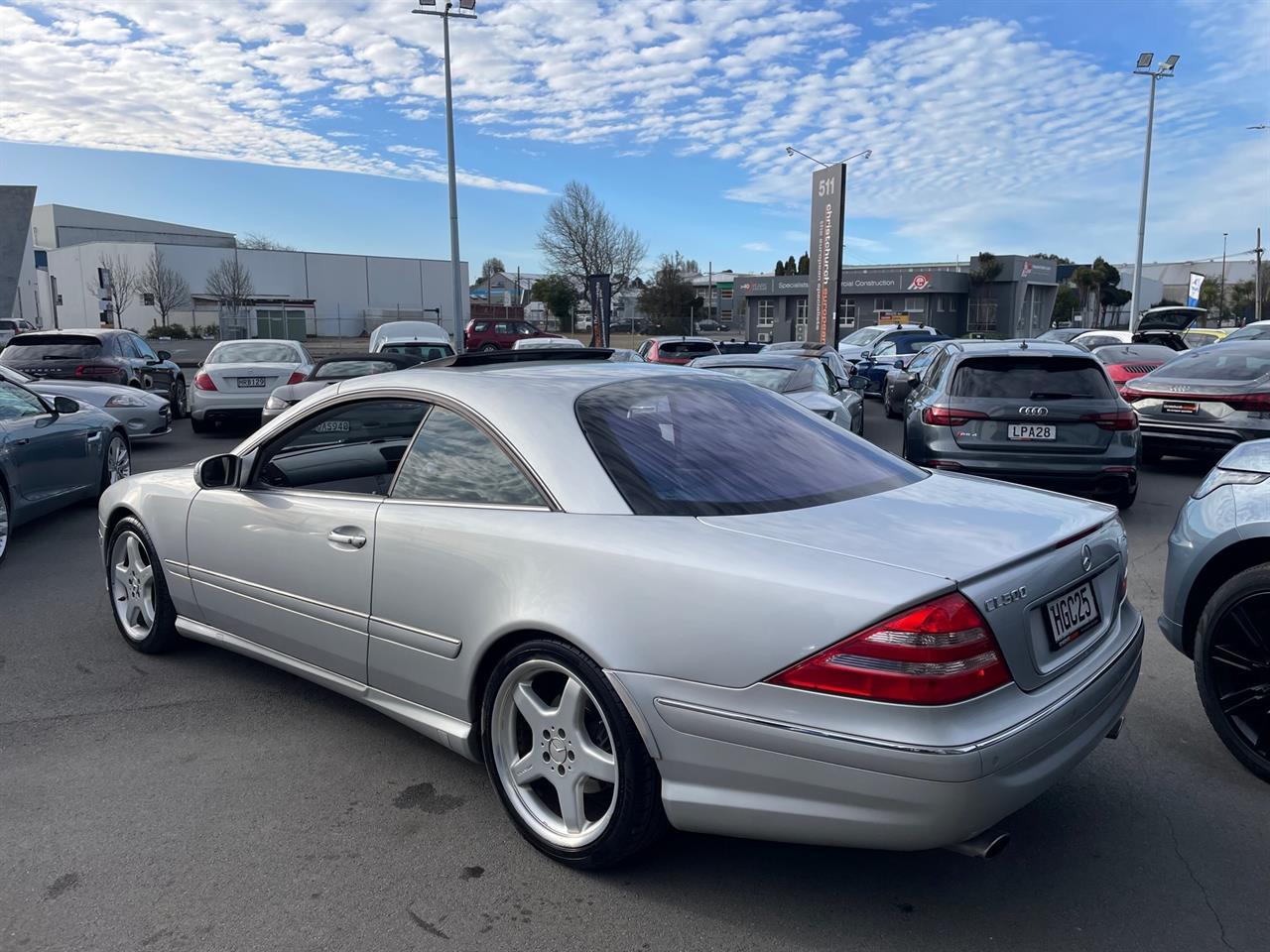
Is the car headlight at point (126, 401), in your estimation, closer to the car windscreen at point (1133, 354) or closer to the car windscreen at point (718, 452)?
the car windscreen at point (718, 452)

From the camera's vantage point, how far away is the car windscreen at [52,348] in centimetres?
1378

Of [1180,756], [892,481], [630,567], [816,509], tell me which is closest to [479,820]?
[630,567]

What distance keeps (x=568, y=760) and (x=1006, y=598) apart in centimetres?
135

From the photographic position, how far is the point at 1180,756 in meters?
3.67

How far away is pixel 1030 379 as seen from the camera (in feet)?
25.9

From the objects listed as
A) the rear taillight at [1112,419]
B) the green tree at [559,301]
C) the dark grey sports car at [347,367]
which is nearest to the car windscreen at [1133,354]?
the rear taillight at [1112,419]

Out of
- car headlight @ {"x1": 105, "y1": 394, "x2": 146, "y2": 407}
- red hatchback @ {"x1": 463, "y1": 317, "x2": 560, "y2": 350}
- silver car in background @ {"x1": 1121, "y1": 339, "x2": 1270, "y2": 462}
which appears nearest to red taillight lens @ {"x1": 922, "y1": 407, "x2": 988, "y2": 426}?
silver car in background @ {"x1": 1121, "y1": 339, "x2": 1270, "y2": 462}

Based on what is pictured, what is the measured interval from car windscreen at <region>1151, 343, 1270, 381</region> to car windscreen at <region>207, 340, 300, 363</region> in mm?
12124

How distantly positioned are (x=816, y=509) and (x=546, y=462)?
86 cm

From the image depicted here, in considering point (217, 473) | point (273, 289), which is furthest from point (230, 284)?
point (217, 473)

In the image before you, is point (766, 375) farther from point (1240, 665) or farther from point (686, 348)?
point (686, 348)

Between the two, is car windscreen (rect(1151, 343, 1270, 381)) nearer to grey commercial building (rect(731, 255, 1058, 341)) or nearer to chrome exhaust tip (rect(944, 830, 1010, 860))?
chrome exhaust tip (rect(944, 830, 1010, 860))

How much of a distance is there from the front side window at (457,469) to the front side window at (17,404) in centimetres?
532

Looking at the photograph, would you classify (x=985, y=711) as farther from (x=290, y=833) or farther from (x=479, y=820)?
(x=290, y=833)
